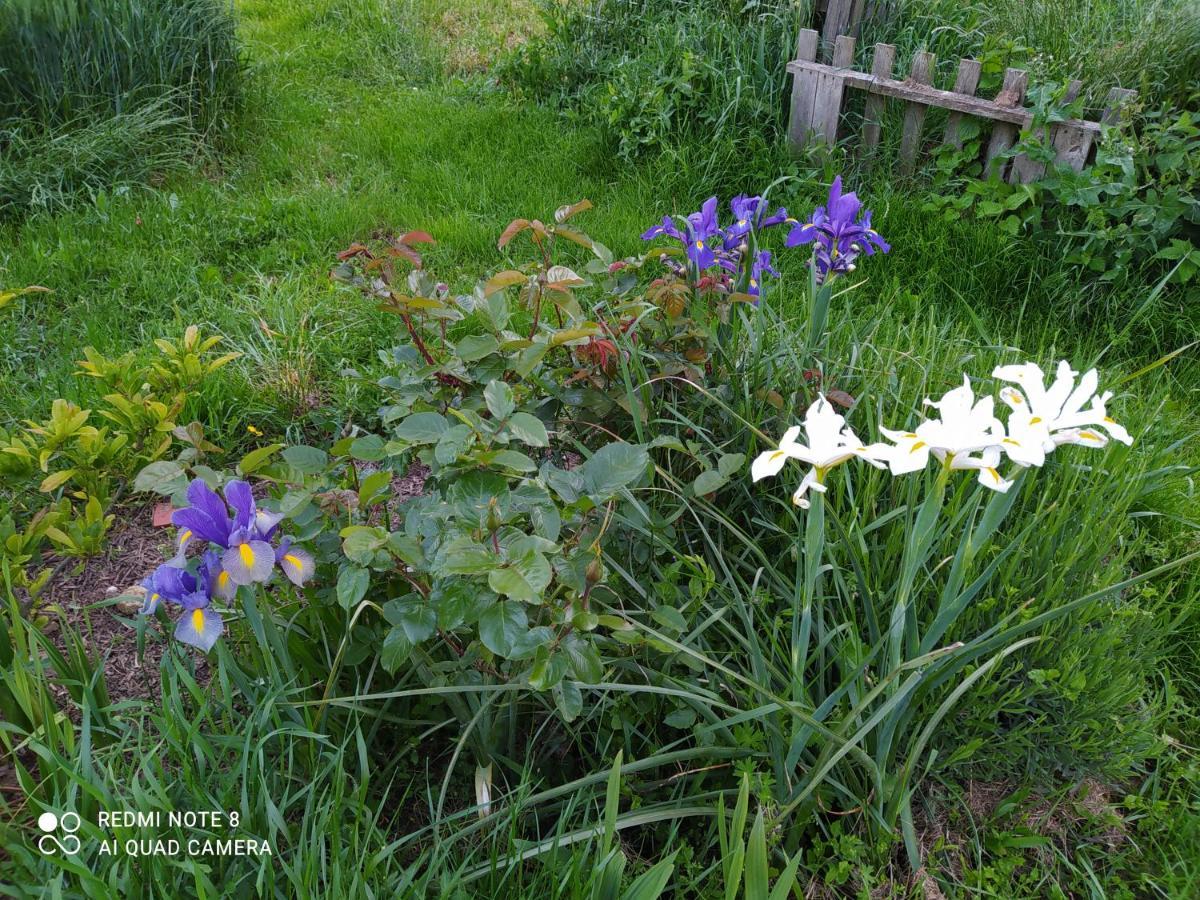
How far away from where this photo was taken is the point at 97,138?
3.87 meters

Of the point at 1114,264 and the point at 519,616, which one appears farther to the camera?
the point at 1114,264

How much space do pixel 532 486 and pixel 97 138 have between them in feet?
11.5

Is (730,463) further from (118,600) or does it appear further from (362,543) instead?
(118,600)

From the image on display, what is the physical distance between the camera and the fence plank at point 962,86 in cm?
363

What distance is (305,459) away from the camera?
1577mm

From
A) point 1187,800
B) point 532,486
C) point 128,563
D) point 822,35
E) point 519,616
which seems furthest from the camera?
point 822,35

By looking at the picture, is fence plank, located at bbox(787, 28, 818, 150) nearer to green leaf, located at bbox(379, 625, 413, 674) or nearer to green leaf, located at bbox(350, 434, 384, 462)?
green leaf, located at bbox(350, 434, 384, 462)

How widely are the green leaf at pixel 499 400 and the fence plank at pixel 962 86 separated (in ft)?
9.79

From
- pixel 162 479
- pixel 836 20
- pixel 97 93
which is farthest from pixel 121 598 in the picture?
pixel 836 20

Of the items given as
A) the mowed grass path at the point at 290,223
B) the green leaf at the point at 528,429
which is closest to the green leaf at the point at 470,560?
the green leaf at the point at 528,429

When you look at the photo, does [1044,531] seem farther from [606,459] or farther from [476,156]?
[476,156]

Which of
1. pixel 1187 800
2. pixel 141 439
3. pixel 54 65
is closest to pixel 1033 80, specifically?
pixel 1187 800

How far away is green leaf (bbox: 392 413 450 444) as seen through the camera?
4.75ft

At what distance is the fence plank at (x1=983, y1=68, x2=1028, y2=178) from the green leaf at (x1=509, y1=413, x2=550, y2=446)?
2900 millimetres
